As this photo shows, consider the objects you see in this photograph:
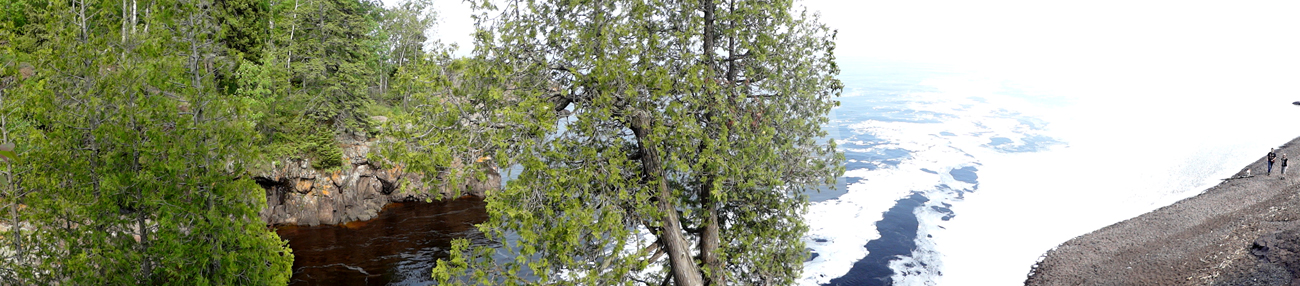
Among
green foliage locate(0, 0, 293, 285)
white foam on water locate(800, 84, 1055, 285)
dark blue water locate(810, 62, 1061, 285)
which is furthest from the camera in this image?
dark blue water locate(810, 62, 1061, 285)

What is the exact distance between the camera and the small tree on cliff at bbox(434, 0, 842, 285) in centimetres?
613

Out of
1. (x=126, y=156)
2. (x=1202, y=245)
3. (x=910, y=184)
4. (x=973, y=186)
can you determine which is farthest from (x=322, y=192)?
(x=973, y=186)

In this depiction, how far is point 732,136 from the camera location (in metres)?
7.40

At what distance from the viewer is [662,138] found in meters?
6.41

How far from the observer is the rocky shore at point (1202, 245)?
18.0 meters

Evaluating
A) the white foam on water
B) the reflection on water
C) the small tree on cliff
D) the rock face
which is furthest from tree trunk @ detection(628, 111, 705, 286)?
the rock face

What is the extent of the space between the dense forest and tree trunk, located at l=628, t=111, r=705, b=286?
0.08ft

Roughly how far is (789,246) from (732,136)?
1.84 meters

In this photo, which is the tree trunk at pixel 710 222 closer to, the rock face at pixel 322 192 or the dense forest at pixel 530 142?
the dense forest at pixel 530 142

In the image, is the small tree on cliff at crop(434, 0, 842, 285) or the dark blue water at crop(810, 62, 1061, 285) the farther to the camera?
the dark blue water at crop(810, 62, 1061, 285)

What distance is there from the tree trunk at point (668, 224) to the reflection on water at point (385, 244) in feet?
51.7

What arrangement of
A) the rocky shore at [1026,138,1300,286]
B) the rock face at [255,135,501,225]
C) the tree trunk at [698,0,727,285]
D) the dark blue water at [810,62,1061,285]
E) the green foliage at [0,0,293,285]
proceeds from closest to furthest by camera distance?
the tree trunk at [698,0,727,285] → the green foliage at [0,0,293,285] → the rocky shore at [1026,138,1300,286] → the dark blue water at [810,62,1061,285] → the rock face at [255,135,501,225]

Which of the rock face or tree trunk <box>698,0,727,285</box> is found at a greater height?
tree trunk <box>698,0,727,285</box>

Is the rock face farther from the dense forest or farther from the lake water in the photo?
the dense forest
